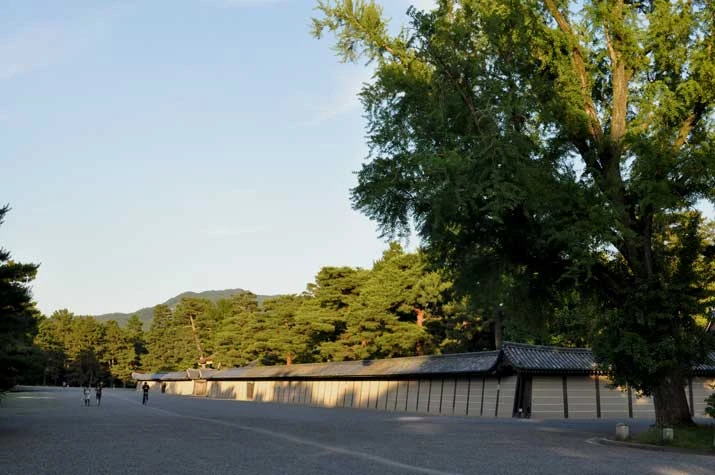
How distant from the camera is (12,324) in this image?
2050 cm

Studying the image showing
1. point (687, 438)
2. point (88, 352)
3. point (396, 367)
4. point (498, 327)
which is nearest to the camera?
point (687, 438)

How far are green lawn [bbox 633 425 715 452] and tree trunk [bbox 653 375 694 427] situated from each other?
0.38 metres

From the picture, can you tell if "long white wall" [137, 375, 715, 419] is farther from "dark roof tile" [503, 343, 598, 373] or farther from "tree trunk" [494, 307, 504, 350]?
"tree trunk" [494, 307, 504, 350]

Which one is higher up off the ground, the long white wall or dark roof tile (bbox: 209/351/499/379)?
dark roof tile (bbox: 209/351/499/379)

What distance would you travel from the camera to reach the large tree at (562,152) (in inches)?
696

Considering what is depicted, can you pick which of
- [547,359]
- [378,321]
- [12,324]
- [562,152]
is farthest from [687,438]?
[378,321]

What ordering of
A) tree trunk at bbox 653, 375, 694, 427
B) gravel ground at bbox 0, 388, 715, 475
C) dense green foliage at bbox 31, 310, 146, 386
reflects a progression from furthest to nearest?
dense green foliage at bbox 31, 310, 146, 386 < tree trunk at bbox 653, 375, 694, 427 < gravel ground at bbox 0, 388, 715, 475

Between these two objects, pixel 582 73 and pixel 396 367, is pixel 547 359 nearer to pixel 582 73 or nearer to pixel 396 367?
pixel 396 367

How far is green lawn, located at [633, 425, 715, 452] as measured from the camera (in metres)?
17.3

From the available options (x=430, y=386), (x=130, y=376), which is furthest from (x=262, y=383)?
(x=130, y=376)

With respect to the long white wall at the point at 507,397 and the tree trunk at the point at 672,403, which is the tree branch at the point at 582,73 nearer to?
the tree trunk at the point at 672,403

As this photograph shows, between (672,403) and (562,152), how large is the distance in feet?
26.1

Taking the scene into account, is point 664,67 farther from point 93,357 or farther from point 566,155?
point 93,357

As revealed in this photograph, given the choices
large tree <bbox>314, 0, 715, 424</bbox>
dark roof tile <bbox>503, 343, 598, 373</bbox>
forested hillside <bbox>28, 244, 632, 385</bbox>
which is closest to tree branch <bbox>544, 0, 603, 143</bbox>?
large tree <bbox>314, 0, 715, 424</bbox>
